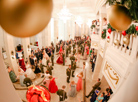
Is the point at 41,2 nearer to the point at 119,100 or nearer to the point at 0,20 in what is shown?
the point at 0,20

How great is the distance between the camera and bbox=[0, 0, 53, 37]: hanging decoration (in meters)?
0.40

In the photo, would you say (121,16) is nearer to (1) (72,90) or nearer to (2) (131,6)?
(2) (131,6)

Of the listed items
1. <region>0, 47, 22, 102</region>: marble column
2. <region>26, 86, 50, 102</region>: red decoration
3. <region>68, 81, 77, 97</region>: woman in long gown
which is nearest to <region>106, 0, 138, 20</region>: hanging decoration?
<region>0, 47, 22, 102</region>: marble column

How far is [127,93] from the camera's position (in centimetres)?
88

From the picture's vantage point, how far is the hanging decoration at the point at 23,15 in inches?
15.7

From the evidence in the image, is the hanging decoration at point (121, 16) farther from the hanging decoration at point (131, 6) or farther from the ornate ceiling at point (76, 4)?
the ornate ceiling at point (76, 4)

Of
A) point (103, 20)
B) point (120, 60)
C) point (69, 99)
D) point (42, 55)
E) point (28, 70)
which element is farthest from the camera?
point (42, 55)

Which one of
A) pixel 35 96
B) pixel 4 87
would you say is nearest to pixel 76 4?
pixel 35 96

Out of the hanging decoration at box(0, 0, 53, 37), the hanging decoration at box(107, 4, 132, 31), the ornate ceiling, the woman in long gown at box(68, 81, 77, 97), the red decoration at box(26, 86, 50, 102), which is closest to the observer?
the hanging decoration at box(0, 0, 53, 37)

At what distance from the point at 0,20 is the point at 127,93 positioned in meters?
1.07

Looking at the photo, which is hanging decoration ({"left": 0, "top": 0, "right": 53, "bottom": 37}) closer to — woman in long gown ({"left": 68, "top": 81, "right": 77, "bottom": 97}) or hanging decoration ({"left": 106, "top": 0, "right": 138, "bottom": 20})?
hanging decoration ({"left": 106, "top": 0, "right": 138, "bottom": 20})

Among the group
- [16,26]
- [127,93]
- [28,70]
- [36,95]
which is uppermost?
Answer: [16,26]

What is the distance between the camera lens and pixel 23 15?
0.41 m

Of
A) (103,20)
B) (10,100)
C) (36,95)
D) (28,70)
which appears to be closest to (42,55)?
(28,70)
